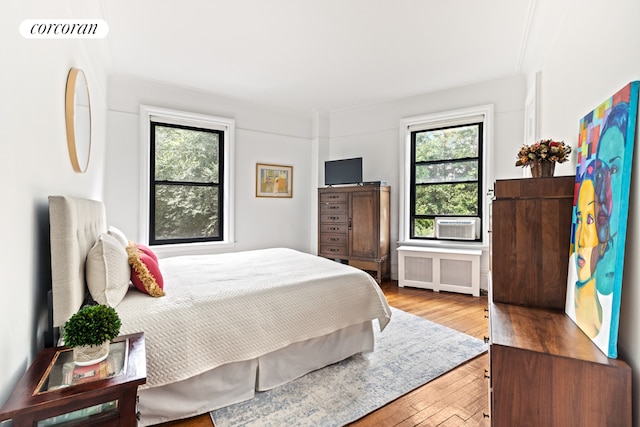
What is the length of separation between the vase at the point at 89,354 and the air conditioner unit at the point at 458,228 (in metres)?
4.21

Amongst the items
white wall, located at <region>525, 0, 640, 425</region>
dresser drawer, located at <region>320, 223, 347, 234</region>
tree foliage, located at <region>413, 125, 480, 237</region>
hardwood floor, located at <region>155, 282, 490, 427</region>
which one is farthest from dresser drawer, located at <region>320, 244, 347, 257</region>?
white wall, located at <region>525, 0, 640, 425</region>

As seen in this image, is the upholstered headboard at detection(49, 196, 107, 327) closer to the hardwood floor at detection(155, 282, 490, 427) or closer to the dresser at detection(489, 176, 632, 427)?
the hardwood floor at detection(155, 282, 490, 427)

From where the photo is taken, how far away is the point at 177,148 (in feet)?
14.4

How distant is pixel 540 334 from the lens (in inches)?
49.8

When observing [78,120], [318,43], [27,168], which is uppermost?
[318,43]

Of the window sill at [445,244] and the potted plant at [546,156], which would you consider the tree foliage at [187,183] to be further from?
the potted plant at [546,156]

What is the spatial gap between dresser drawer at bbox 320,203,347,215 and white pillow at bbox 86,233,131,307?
3494 mm

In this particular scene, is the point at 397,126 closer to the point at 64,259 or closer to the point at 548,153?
the point at 548,153

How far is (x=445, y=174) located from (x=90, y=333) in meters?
4.53

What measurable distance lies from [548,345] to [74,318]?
5.62ft

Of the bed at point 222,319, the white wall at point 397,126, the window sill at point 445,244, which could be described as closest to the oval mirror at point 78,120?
the bed at point 222,319

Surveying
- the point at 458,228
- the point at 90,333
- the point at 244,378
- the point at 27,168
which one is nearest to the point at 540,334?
the point at 244,378

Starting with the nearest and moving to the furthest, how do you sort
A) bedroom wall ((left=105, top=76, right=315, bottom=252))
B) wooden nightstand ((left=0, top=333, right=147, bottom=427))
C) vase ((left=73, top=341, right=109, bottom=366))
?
wooden nightstand ((left=0, top=333, right=147, bottom=427)) < vase ((left=73, top=341, right=109, bottom=366)) < bedroom wall ((left=105, top=76, right=315, bottom=252))

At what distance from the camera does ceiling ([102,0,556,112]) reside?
99.7 inches
